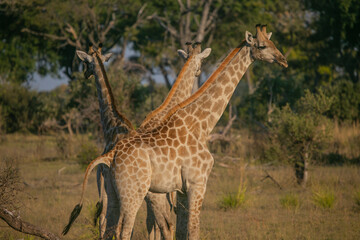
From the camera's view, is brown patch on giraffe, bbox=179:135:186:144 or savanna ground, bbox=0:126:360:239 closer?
brown patch on giraffe, bbox=179:135:186:144

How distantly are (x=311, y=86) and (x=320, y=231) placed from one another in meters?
27.0

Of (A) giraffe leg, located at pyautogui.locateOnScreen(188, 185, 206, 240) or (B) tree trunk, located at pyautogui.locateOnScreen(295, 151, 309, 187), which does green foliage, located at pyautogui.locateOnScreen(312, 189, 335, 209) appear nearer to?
(B) tree trunk, located at pyautogui.locateOnScreen(295, 151, 309, 187)

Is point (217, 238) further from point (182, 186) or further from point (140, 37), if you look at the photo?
point (140, 37)

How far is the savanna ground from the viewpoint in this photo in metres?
7.95

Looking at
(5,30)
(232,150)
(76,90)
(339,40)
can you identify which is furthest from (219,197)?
(5,30)

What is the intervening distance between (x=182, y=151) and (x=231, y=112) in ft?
43.8

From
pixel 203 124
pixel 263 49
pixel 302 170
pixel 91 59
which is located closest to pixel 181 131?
pixel 203 124

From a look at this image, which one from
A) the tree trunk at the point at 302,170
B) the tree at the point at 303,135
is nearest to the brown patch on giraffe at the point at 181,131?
the tree at the point at 303,135

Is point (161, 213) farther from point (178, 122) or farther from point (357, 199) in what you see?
point (357, 199)

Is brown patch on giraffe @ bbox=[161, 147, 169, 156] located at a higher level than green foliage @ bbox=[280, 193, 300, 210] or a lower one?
higher

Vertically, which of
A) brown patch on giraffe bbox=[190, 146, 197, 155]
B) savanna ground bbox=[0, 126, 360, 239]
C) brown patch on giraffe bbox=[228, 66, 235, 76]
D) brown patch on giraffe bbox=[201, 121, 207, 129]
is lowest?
savanna ground bbox=[0, 126, 360, 239]

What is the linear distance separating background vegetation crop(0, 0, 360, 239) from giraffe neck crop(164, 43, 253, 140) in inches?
76.8

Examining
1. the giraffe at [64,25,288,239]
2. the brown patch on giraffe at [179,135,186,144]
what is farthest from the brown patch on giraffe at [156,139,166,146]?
the brown patch on giraffe at [179,135,186,144]

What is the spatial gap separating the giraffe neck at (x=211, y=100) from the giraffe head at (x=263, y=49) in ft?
0.45
